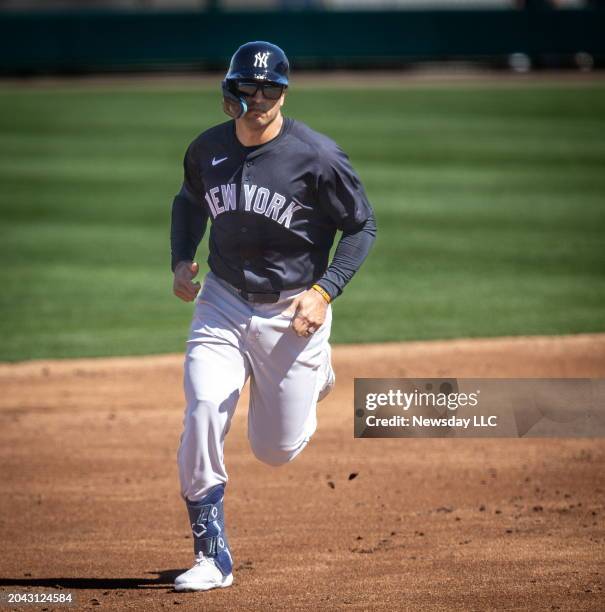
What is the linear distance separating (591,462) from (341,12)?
69.7 feet

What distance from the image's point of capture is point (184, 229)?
467 centimetres

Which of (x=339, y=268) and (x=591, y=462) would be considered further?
(x=591, y=462)

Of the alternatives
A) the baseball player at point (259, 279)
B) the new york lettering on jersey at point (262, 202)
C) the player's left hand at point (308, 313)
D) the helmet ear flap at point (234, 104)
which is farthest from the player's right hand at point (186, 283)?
the helmet ear flap at point (234, 104)

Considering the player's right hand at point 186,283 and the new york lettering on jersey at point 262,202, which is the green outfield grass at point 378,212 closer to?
the player's right hand at point 186,283

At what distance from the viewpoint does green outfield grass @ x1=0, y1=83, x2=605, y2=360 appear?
9375 mm

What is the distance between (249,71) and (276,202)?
524mm

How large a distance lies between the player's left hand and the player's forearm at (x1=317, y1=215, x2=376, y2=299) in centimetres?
9

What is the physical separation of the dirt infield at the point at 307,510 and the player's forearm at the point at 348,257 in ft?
4.03

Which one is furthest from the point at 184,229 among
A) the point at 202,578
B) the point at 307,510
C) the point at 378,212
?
the point at 378,212

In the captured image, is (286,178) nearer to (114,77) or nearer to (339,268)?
(339,268)

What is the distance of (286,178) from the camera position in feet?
13.9

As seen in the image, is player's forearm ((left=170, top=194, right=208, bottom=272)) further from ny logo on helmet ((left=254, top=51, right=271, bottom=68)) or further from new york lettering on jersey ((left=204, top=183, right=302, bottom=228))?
ny logo on helmet ((left=254, top=51, right=271, bottom=68))

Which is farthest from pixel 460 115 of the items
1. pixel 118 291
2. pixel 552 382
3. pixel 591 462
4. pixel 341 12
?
pixel 552 382

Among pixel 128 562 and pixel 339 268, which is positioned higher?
pixel 339 268
